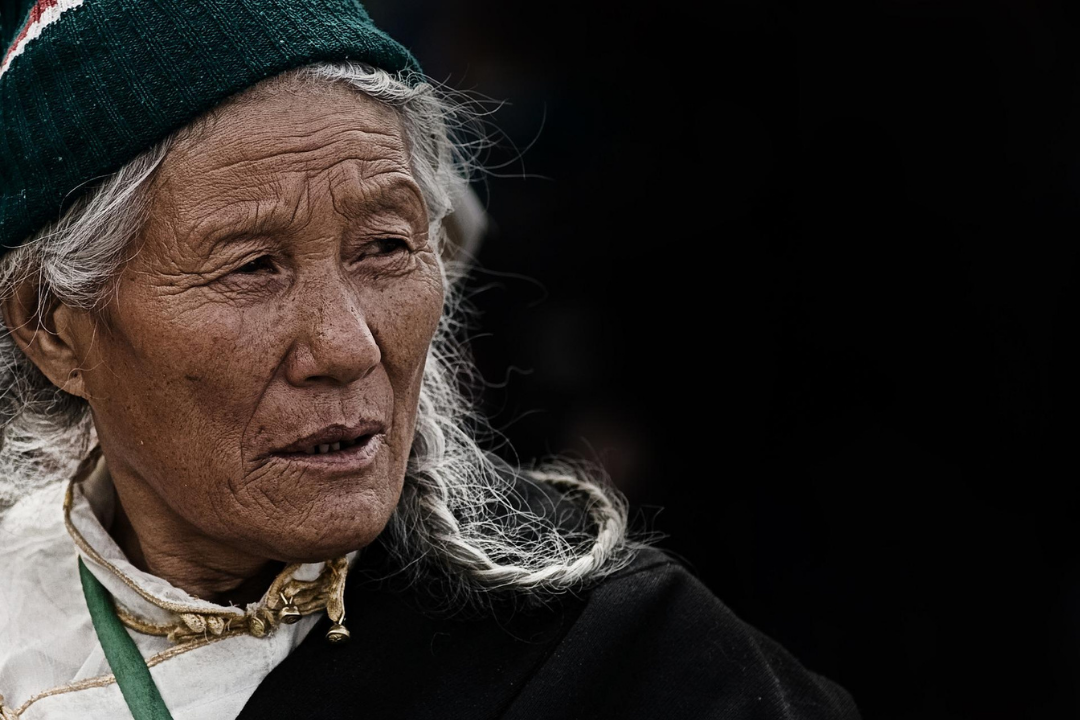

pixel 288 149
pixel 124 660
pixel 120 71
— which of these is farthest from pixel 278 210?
Answer: pixel 124 660

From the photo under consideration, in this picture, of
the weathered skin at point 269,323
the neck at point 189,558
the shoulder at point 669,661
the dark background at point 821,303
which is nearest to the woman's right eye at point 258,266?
the weathered skin at point 269,323

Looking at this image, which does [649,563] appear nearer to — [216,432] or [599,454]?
[216,432]

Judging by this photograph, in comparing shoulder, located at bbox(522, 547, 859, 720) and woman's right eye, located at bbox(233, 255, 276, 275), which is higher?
woman's right eye, located at bbox(233, 255, 276, 275)

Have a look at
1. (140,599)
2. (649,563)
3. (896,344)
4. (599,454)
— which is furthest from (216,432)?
(896,344)

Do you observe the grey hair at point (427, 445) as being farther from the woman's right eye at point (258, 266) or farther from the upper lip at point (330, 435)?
the upper lip at point (330, 435)

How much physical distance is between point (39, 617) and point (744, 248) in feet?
10.0

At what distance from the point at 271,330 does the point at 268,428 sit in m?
0.17

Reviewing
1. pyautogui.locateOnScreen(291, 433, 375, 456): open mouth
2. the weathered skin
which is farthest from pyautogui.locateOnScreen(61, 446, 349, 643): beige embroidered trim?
pyautogui.locateOnScreen(291, 433, 375, 456): open mouth

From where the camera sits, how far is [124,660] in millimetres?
2338

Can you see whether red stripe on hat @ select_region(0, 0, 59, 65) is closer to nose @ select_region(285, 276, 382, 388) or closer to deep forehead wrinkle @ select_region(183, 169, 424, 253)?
deep forehead wrinkle @ select_region(183, 169, 424, 253)

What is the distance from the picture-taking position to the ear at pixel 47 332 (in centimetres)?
231

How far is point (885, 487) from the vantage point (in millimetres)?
4512

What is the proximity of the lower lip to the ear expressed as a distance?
19.4 inches

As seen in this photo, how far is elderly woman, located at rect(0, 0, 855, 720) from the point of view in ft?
6.90
